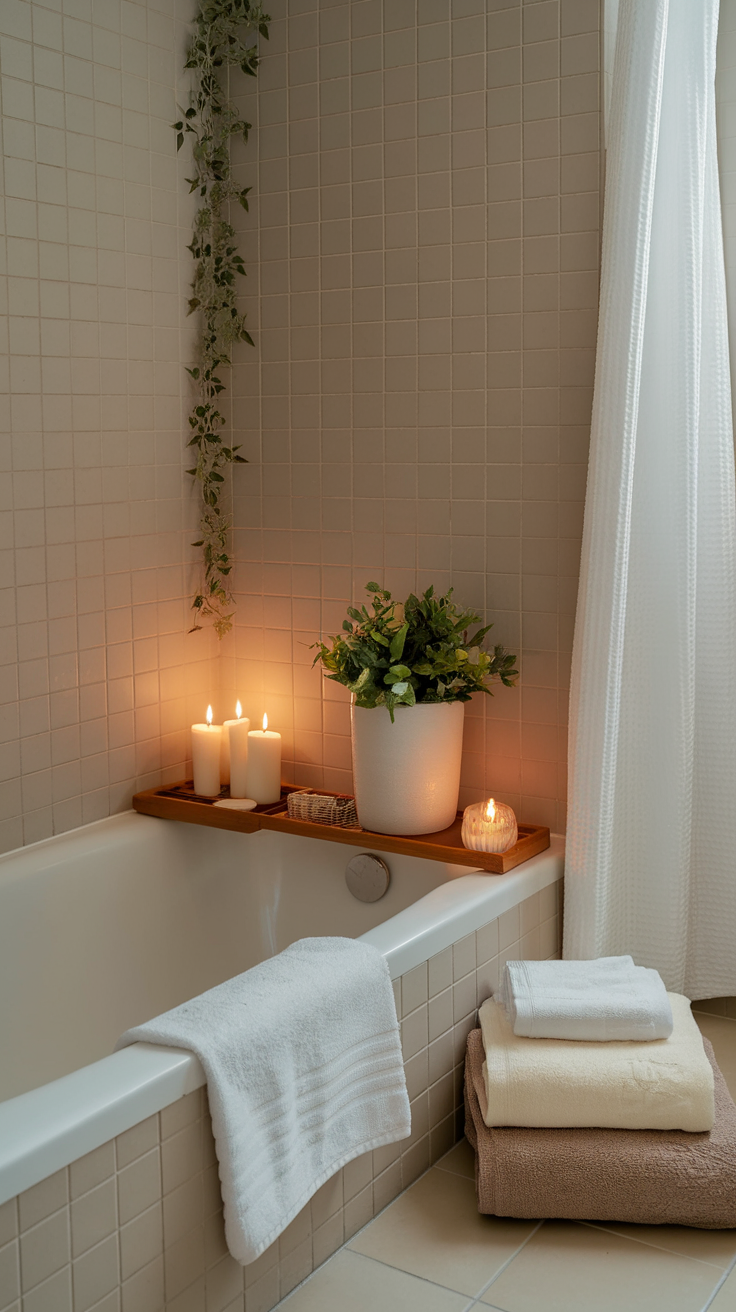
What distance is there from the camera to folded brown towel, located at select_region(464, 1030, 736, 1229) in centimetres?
170

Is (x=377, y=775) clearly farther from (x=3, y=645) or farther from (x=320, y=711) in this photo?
(x=3, y=645)

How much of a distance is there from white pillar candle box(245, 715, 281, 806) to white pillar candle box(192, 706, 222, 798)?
0.24 feet

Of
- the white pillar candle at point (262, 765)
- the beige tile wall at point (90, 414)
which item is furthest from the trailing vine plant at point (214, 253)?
the white pillar candle at point (262, 765)

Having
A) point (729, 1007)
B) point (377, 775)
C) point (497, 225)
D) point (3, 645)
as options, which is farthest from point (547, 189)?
point (729, 1007)

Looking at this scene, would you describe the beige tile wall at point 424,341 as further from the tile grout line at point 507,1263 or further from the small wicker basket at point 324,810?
the tile grout line at point 507,1263

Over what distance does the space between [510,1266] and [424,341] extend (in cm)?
164

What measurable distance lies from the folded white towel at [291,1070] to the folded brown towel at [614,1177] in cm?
17

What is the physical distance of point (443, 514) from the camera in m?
2.39

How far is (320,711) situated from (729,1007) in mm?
1032

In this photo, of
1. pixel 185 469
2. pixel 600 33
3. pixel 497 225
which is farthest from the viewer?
pixel 185 469

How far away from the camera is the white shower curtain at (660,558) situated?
2.02m

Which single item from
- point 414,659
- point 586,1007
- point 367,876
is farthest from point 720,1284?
point 414,659

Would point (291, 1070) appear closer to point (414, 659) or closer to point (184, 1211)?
point (184, 1211)

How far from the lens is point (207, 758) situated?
2.51 meters
